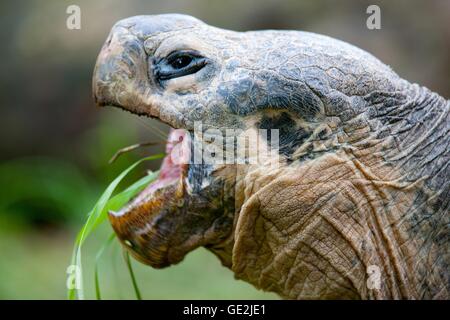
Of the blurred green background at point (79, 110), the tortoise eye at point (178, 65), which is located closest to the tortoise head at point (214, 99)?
the tortoise eye at point (178, 65)

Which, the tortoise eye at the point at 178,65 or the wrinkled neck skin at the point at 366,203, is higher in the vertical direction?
the tortoise eye at the point at 178,65

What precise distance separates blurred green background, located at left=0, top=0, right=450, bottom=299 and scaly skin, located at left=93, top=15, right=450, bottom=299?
4139 millimetres

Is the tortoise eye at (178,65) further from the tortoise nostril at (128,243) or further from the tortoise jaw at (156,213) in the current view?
the tortoise nostril at (128,243)

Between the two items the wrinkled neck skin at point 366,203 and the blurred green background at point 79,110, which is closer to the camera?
the wrinkled neck skin at point 366,203

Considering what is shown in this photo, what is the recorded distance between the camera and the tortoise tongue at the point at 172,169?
107 inches

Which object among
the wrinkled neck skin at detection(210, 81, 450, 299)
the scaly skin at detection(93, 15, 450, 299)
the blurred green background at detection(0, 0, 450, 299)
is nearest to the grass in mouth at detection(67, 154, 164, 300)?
the scaly skin at detection(93, 15, 450, 299)

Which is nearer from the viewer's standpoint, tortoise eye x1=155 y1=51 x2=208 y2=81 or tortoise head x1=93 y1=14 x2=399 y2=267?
tortoise head x1=93 y1=14 x2=399 y2=267

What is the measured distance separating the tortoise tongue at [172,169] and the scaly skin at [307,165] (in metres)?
0.03

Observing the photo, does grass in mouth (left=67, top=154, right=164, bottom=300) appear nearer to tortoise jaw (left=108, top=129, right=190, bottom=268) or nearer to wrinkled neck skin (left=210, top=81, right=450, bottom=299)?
tortoise jaw (left=108, top=129, right=190, bottom=268)

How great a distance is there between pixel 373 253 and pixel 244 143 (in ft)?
1.92

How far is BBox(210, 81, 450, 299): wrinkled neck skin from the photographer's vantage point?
255 cm

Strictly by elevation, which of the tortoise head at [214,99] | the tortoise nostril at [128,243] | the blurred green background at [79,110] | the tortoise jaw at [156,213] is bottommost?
the blurred green background at [79,110]
